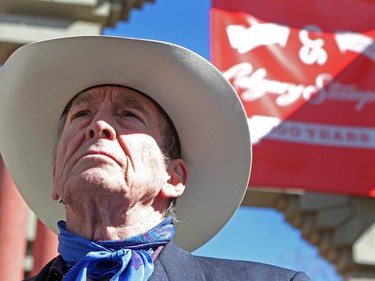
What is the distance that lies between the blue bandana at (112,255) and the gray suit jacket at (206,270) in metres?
0.04

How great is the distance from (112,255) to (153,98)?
0.64 m

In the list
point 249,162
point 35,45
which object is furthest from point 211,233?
point 35,45

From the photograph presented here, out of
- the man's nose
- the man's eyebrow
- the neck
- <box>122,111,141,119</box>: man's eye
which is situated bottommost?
the neck

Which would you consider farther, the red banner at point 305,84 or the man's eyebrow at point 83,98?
the red banner at point 305,84

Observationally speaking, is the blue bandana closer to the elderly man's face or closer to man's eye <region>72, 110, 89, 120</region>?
the elderly man's face

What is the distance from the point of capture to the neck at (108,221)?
2680mm

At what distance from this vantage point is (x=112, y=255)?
254 cm

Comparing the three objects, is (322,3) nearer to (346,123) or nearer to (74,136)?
(346,123)

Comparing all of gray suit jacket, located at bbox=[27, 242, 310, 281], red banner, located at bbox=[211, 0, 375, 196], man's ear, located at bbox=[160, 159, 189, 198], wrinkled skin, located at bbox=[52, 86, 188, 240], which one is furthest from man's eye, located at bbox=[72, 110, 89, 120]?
red banner, located at bbox=[211, 0, 375, 196]

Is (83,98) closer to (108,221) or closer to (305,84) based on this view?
(108,221)

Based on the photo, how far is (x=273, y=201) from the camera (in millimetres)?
8758

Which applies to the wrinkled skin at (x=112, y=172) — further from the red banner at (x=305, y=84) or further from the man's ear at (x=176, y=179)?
the red banner at (x=305, y=84)

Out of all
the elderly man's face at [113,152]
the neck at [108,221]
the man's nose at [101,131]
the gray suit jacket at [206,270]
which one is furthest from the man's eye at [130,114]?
the gray suit jacket at [206,270]

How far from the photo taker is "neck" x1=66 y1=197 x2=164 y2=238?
8.79ft
